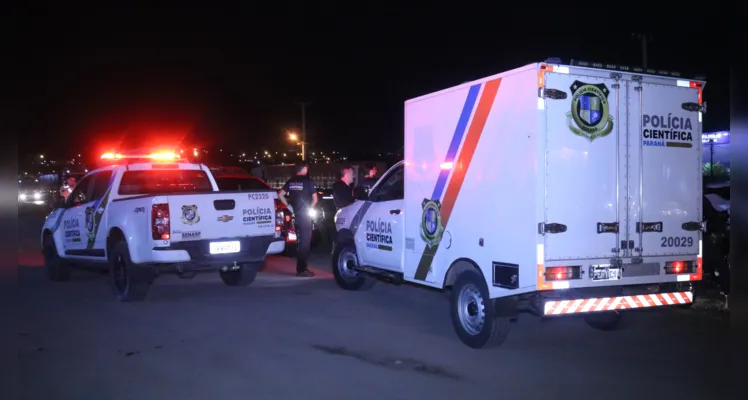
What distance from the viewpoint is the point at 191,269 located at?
9.63m

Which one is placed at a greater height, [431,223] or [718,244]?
[431,223]

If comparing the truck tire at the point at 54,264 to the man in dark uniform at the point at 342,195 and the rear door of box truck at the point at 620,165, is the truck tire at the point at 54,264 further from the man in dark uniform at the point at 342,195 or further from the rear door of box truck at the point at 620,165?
the rear door of box truck at the point at 620,165

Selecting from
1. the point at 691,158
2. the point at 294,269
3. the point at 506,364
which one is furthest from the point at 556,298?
the point at 294,269

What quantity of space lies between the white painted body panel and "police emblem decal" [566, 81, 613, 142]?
1.9 inches

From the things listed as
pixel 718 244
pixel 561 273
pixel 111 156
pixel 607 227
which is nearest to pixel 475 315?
pixel 561 273

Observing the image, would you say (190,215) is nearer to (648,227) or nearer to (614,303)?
(614,303)

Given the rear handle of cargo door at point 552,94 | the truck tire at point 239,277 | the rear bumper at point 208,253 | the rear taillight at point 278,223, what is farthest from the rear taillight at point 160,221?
the rear handle of cargo door at point 552,94

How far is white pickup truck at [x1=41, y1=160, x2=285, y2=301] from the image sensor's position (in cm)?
938

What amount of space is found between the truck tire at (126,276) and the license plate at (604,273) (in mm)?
6156

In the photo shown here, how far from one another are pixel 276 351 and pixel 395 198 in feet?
9.98

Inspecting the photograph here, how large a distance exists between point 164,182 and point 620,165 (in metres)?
7.46

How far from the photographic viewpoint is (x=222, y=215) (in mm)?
9773

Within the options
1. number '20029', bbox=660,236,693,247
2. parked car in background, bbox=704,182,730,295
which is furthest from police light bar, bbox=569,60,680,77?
parked car in background, bbox=704,182,730,295

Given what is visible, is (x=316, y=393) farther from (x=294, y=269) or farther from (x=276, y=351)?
(x=294, y=269)
